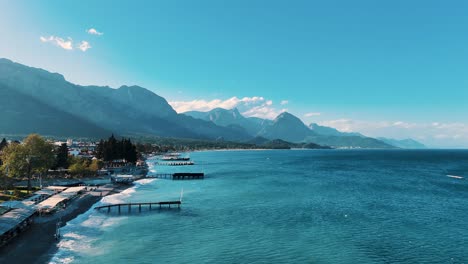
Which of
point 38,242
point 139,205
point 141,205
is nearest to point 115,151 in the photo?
point 141,205

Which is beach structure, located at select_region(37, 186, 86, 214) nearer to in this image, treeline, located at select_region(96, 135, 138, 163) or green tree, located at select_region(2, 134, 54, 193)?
green tree, located at select_region(2, 134, 54, 193)

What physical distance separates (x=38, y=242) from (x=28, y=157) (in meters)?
46.2

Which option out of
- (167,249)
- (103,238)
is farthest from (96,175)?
(167,249)

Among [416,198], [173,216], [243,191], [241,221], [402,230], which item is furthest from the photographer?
[243,191]

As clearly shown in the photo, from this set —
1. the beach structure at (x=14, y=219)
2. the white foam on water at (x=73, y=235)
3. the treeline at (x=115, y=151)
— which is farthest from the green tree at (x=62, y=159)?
the white foam on water at (x=73, y=235)

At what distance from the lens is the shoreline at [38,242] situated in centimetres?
4066

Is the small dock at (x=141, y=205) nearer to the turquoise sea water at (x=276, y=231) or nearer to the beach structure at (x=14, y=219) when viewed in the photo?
the turquoise sea water at (x=276, y=231)

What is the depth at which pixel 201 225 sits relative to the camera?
59.8 meters

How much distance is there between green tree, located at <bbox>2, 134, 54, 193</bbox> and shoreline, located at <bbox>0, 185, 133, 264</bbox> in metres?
24.3

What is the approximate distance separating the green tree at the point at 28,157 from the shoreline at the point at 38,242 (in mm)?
24302

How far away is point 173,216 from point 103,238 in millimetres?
18342

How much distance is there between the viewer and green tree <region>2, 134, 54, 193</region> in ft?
273

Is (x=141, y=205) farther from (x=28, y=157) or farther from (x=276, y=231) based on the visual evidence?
(x=276, y=231)

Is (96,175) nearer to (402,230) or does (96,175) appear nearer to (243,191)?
(243,191)
